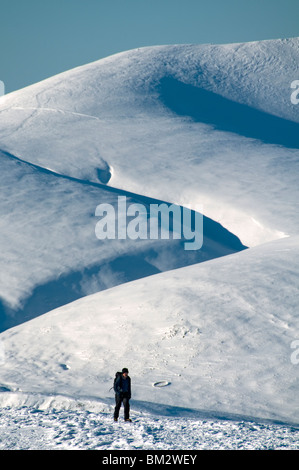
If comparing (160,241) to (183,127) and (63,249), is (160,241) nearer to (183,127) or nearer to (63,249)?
(63,249)

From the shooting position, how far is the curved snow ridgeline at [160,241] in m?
7.11

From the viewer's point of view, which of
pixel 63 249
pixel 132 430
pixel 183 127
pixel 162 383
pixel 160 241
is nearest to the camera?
pixel 132 430

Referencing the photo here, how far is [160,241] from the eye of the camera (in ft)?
37.9

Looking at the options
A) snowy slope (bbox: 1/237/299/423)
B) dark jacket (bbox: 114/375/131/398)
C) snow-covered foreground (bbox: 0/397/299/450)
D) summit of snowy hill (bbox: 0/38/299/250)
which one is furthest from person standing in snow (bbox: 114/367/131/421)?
summit of snowy hill (bbox: 0/38/299/250)

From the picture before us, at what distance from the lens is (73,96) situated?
1962cm

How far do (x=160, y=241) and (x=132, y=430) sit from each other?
6.51 meters

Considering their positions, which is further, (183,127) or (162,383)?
(183,127)

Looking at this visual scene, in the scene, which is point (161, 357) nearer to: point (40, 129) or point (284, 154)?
point (284, 154)

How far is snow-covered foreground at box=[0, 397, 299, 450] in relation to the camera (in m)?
4.89

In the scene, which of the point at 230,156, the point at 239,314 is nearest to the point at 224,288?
the point at 239,314

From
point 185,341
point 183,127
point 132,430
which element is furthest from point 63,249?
point 183,127

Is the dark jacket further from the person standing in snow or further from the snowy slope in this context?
the snowy slope

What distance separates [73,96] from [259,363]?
1470cm

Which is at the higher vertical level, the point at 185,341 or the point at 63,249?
the point at 63,249
